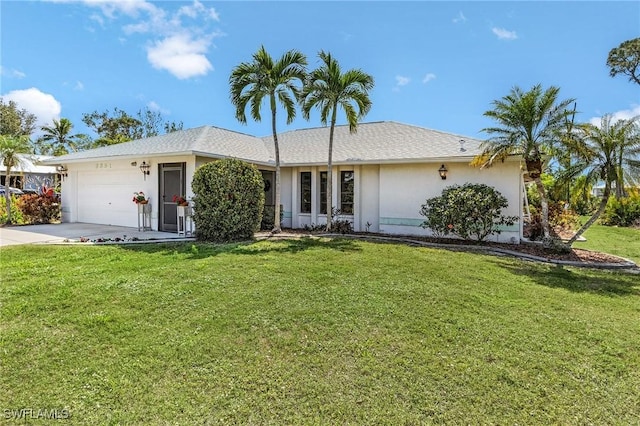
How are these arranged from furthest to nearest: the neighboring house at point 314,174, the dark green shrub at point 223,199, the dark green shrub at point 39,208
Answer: the dark green shrub at point 39,208 < the neighboring house at point 314,174 < the dark green shrub at point 223,199

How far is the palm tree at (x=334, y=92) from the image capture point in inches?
467

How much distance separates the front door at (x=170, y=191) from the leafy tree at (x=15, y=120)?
1285 inches

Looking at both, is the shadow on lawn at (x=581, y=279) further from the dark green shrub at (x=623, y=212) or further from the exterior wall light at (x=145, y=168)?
the dark green shrub at (x=623, y=212)

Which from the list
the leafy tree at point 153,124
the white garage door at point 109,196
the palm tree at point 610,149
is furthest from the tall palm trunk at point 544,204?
the leafy tree at point 153,124

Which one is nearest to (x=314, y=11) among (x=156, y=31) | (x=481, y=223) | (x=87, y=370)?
(x=156, y=31)

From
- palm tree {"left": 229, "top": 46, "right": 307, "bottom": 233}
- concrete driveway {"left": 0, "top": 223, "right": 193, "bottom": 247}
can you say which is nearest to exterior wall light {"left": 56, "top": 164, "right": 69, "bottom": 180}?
concrete driveway {"left": 0, "top": 223, "right": 193, "bottom": 247}

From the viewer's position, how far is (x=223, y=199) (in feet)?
33.9

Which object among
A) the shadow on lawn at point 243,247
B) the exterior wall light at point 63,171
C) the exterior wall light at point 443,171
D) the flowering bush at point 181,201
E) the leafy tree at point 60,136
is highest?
the leafy tree at point 60,136

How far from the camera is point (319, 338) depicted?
13.9 feet

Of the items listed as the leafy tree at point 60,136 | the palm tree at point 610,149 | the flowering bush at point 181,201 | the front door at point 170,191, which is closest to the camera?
the palm tree at point 610,149

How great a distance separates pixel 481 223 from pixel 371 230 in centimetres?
437

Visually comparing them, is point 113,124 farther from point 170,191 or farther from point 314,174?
point 314,174

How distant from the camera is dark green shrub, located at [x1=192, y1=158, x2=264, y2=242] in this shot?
10.3m

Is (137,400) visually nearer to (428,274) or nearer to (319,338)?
(319,338)
